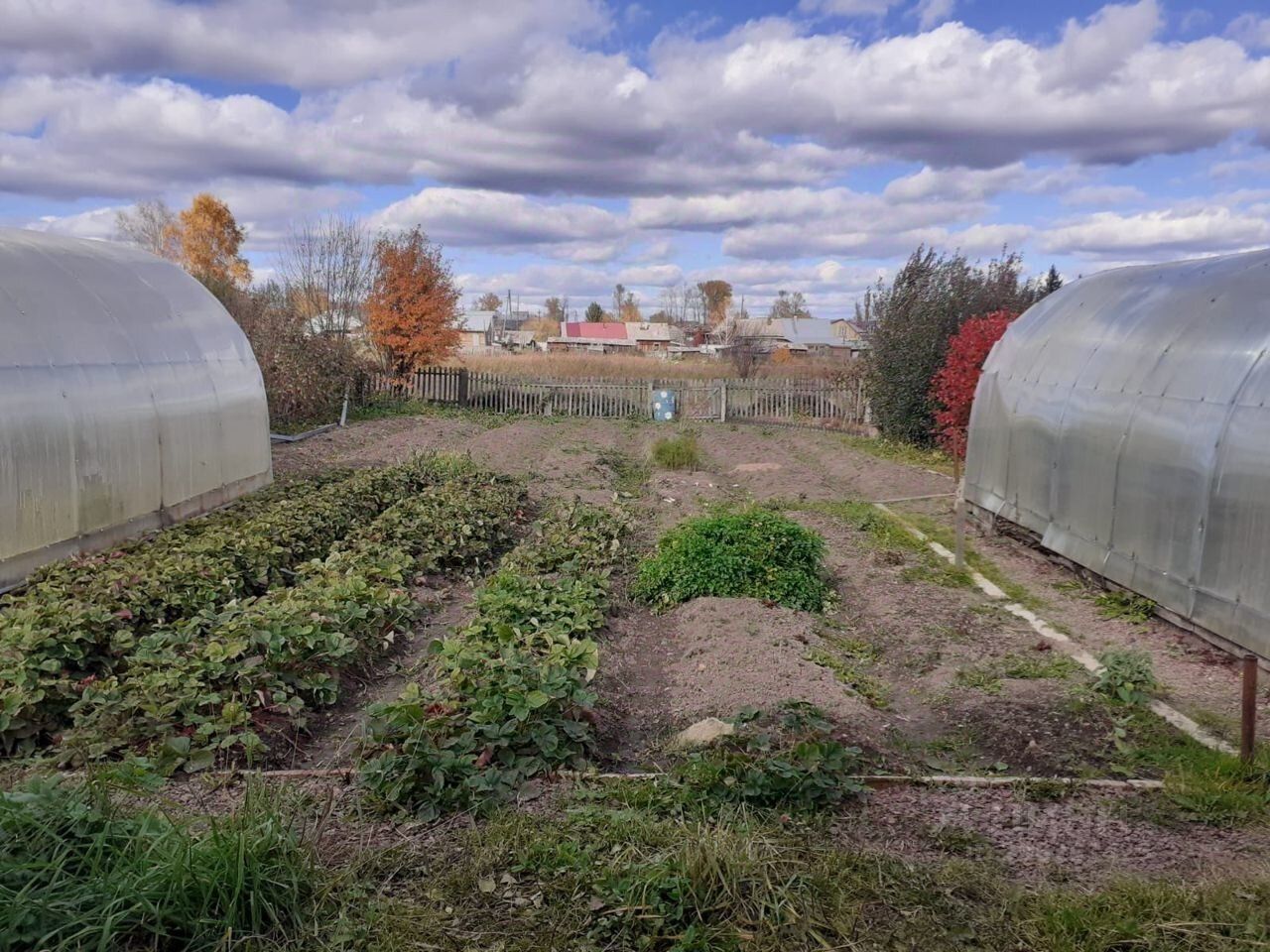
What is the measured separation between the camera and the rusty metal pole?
4570 millimetres

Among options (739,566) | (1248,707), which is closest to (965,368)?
(739,566)

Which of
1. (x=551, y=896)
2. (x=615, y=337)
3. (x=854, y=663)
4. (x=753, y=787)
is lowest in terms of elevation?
(x=854, y=663)

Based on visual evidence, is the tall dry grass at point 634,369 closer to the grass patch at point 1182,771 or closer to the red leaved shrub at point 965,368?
the red leaved shrub at point 965,368

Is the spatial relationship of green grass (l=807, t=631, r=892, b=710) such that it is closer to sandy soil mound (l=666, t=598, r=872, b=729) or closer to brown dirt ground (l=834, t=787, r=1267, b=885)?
sandy soil mound (l=666, t=598, r=872, b=729)

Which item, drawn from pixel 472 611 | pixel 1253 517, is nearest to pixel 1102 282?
pixel 1253 517

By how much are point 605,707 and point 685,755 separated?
1.04 m

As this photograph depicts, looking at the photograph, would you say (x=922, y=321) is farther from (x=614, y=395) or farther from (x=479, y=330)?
(x=479, y=330)

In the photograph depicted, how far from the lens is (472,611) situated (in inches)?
320

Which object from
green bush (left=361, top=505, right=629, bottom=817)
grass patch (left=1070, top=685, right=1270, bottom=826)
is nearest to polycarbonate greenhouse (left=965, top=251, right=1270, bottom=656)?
grass patch (left=1070, top=685, right=1270, bottom=826)

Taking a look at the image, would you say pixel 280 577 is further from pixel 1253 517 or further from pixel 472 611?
pixel 1253 517

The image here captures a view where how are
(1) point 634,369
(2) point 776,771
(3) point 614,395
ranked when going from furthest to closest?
(1) point 634,369, (3) point 614,395, (2) point 776,771

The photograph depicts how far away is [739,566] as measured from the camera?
833 centimetres

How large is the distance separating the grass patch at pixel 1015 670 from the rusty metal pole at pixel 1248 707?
5.40 feet

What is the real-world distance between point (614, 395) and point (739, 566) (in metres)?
21.3
